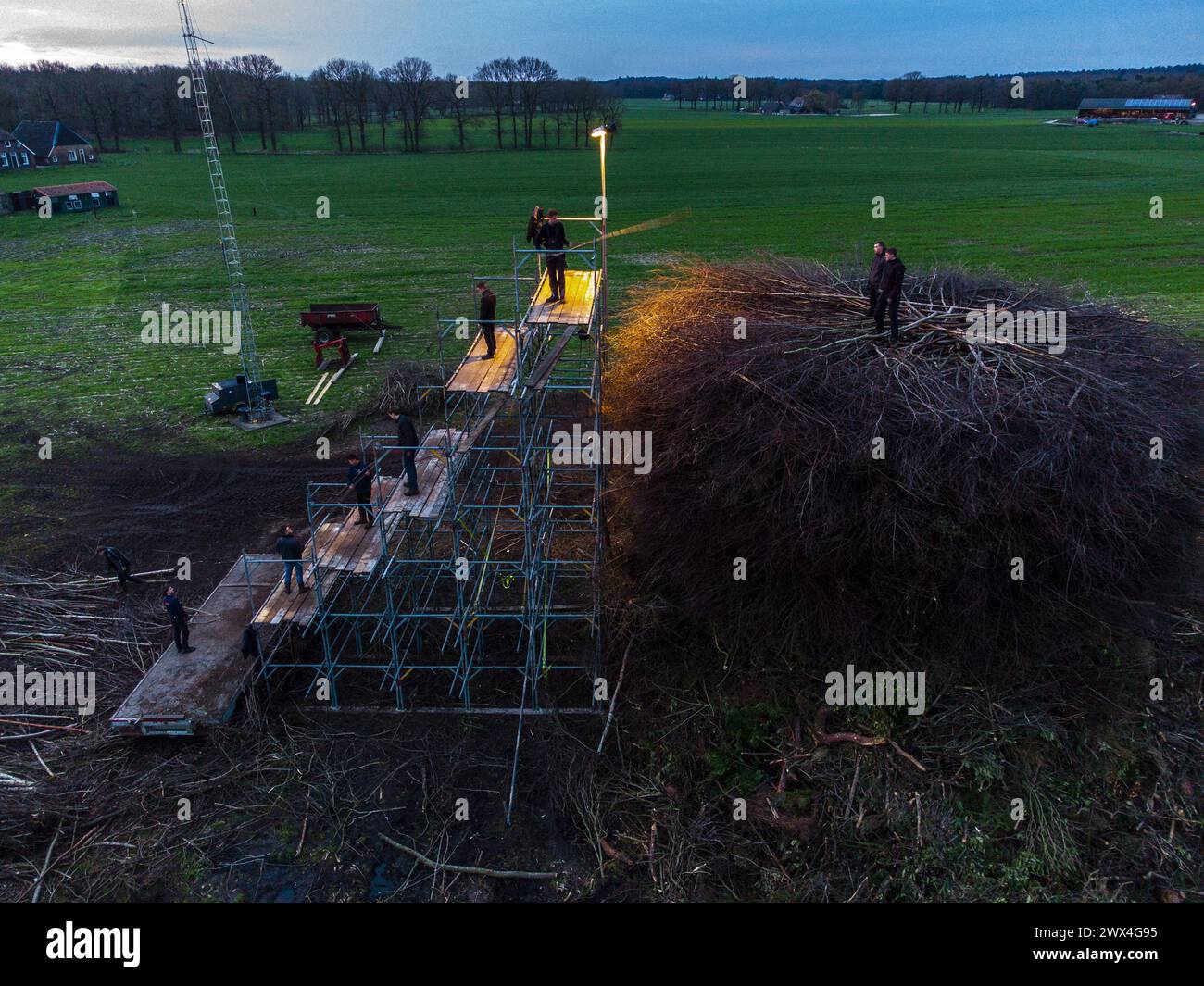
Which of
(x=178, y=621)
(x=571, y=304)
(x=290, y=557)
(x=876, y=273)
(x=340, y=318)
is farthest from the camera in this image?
(x=340, y=318)

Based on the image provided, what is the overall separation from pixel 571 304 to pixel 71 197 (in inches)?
2656

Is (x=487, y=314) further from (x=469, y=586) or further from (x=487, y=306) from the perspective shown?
(x=469, y=586)

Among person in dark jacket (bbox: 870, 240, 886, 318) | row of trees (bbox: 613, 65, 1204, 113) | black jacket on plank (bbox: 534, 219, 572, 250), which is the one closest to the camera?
person in dark jacket (bbox: 870, 240, 886, 318)

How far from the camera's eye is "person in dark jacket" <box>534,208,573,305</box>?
13.6m

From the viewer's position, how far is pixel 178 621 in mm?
13305

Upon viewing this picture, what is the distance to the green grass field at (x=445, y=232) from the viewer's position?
2812 cm

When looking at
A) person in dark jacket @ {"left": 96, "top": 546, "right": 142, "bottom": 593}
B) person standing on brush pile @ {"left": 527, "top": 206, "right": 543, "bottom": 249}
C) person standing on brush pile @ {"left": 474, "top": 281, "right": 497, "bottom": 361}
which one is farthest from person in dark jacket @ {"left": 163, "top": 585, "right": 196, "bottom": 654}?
person standing on brush pile @ {"left": 527, "top": 206, "right": 543, "bottom": 249}

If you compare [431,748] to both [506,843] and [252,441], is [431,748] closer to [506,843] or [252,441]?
[506,843]

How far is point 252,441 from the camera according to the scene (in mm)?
22516

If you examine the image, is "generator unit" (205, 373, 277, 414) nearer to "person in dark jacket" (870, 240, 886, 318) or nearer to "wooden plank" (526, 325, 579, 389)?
"wooden plank" (526, 325, 579, 389)

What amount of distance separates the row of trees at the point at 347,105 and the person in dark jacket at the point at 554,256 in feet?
304

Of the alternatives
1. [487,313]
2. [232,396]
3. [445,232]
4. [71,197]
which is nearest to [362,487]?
[487,313]

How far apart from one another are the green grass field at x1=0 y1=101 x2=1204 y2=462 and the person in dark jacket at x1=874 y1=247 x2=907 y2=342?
632 cm

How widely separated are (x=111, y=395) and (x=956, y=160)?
83250mm
